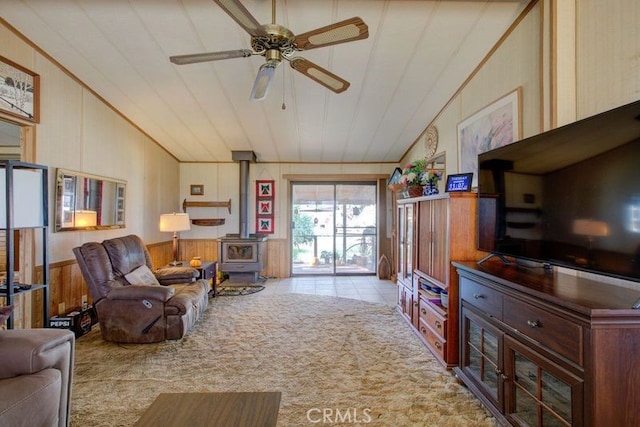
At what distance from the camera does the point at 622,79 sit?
5.55ft

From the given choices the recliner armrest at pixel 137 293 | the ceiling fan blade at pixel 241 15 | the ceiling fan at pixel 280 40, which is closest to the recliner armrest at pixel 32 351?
the recliner armrest at pixel 137 293

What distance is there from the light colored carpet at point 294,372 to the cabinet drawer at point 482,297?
26.6 inches

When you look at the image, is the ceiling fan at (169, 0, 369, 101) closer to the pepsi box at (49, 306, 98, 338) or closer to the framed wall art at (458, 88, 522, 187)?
the framed wall art at (458, 88, 522, 187)

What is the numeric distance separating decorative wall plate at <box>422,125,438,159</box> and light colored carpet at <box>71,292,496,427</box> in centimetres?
241

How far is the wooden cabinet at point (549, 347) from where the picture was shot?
1223mm

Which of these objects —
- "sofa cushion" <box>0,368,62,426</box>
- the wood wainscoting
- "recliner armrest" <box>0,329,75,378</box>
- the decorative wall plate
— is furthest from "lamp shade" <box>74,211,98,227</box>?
the decorative wall plate

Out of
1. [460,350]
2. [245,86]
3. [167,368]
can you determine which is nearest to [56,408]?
[167,368]

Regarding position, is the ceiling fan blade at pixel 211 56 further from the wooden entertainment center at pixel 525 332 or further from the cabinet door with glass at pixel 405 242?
the cabinet door with glass at pixel 405 242

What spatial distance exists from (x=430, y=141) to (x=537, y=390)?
3519 millimetres

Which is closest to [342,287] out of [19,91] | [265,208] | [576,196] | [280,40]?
[265,208]

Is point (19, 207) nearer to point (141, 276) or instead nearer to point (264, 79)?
point (141, 276)

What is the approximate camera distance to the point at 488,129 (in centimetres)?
298

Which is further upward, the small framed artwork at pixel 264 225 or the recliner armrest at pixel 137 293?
the small framed artwork at pixel 264 225

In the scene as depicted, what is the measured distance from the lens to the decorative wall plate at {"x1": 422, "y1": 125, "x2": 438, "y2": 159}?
14.0ft
